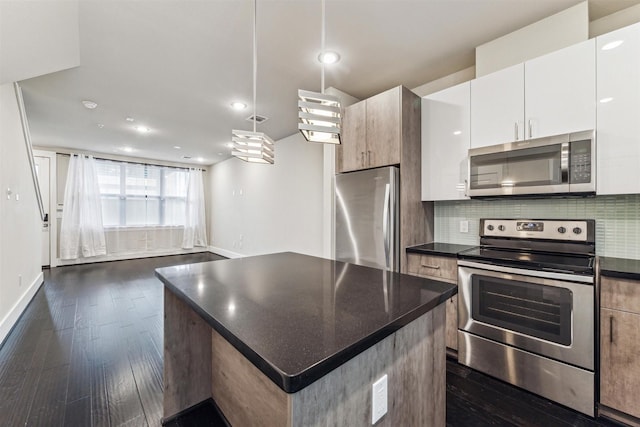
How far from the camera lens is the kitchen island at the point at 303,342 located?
2.21 ft

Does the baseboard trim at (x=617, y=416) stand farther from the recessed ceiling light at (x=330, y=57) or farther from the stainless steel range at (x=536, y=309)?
the recessed ceiling light at (x=330, y=57)

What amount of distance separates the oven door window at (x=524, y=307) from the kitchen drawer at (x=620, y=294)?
155 millimetres

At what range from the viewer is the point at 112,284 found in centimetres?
438

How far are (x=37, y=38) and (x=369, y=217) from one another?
9.85ft

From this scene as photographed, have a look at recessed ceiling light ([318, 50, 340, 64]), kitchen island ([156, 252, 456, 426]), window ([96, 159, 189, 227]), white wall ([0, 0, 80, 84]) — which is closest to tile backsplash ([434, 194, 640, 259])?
kitchen island ([156, 252, 456, 426])

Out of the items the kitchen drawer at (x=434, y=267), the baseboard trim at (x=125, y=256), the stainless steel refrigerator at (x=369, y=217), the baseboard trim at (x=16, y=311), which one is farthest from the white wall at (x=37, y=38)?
the baseboard trim at (x=125, y=256)

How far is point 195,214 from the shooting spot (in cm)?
734

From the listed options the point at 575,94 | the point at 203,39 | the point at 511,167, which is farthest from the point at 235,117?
the point at 575,94

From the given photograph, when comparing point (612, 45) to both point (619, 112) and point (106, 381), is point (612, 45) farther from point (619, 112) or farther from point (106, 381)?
point (106, 381)

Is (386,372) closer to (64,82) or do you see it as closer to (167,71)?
(167,71)

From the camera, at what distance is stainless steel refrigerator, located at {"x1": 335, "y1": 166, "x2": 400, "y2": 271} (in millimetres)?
2375

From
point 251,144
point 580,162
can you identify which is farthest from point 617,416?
point 251,144

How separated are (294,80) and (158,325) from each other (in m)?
3.00

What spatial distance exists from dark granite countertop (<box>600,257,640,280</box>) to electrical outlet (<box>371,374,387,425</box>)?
5.18 ft
